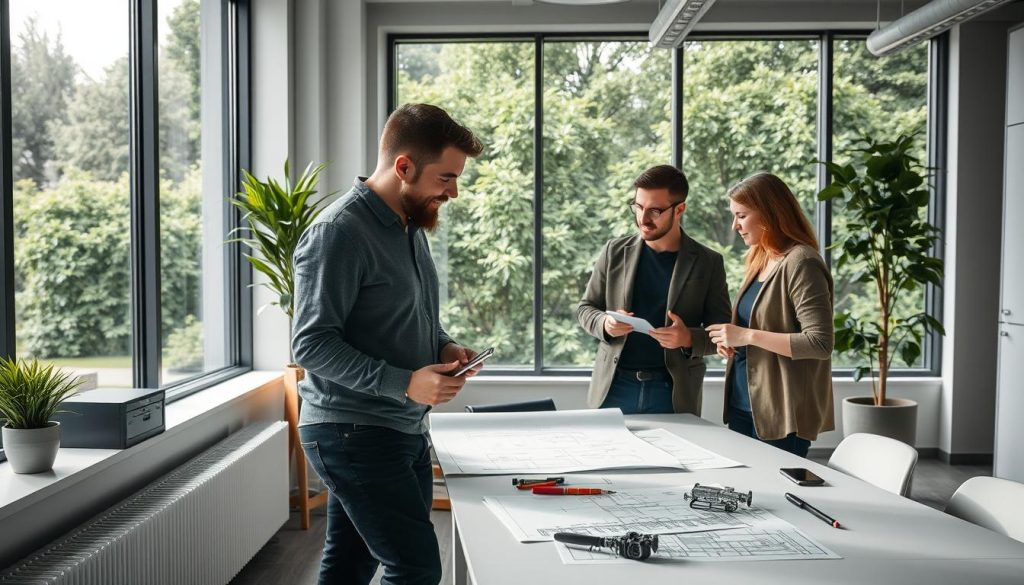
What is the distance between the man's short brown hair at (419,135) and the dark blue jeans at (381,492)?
626 millimetres

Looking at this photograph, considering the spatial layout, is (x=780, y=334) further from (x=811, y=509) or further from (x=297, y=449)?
(x=297, y=449)

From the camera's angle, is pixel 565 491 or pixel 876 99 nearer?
pixel 565 491

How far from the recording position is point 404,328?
1.83 metres

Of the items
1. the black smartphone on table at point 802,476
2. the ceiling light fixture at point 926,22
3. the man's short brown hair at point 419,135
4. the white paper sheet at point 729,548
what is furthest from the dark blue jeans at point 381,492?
the ceiling light fixture at point 926,22

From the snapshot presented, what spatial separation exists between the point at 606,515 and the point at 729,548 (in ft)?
0.89

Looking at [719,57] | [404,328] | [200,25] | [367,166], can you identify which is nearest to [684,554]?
[404,328]

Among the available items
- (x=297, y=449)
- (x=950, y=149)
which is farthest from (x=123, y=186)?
(x=950, y=149)

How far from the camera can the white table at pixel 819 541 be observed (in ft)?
4.38

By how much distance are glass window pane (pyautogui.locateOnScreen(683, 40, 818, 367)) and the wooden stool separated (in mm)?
2860

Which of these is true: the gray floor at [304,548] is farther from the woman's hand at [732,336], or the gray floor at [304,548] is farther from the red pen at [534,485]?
the red pen at [534,485]

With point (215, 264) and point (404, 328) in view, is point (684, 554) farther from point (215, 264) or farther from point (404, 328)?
point (215, 264)

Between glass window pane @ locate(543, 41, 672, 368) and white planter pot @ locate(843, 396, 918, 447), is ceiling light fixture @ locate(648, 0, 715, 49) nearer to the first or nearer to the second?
glass window pane @ locate(543, 41, 672, 368)

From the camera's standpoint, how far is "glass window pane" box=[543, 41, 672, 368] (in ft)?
17.4

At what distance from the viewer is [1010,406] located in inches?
179
